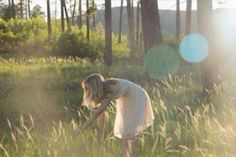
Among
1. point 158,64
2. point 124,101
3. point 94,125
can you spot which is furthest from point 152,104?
point 158,64

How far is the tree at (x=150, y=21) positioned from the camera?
60.2 feet

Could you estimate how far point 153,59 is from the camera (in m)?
19.2

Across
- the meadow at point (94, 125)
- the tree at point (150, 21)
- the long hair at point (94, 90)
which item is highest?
the tree at point (150, 21)

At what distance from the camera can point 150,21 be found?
1839 centimetres

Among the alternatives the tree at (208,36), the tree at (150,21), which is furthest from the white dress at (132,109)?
the tree at (150,21)

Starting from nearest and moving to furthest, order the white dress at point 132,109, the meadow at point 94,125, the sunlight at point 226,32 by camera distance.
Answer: the meadow at point 94,125 → the white dress at point 132,109 → the sunlight at point 226,32

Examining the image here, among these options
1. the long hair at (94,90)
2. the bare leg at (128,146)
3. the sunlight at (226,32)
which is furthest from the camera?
the sunlight at (226,32)

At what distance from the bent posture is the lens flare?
9896 mm

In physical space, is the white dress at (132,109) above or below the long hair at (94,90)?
below

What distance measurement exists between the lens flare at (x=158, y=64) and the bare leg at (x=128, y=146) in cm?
999

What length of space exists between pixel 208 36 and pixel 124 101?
6612 mm

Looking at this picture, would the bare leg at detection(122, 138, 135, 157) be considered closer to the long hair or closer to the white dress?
the white dress

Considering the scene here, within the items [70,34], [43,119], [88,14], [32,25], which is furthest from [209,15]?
[32,25]

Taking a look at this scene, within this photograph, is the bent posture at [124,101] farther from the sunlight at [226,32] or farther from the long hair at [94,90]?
the sunlight at [226,32]
